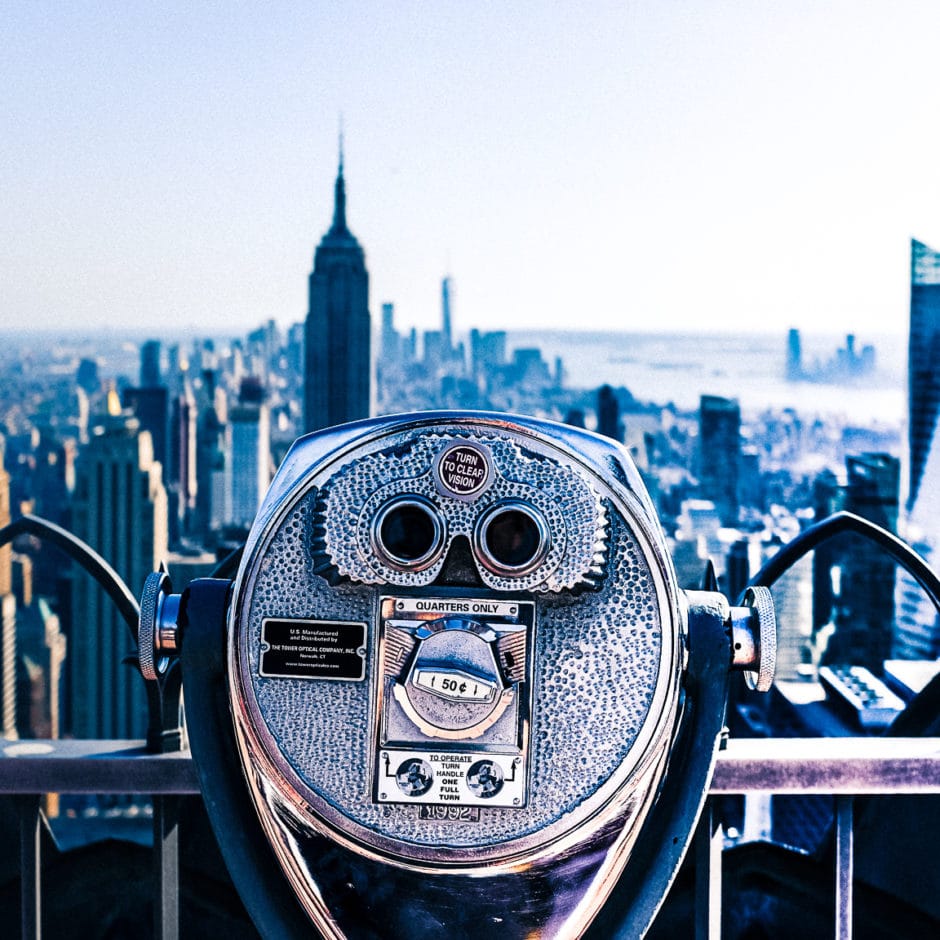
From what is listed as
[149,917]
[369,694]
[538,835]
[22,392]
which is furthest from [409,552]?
[22,392]

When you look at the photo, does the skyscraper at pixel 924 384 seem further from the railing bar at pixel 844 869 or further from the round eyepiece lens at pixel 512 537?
the round eyepiece lens at pixel 512 537

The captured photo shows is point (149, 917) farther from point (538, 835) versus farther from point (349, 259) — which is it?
point (349, 259)

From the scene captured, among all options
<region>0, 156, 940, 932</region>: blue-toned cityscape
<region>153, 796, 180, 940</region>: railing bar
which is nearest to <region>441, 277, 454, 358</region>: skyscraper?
<region>0, 156, 940, 932</region>: blue-toned cityscape

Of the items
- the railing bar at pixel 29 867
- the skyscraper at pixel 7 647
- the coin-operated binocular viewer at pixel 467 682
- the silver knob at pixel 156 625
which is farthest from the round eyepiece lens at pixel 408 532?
the skyscraper at pixel 7 647

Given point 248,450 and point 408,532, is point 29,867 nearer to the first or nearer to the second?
point 408,532

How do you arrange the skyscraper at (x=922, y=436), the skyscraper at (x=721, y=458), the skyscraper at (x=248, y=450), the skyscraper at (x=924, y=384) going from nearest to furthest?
1. the skyscraper at (x=922, y=436)
2. the skyscraper at (x=924, y=384)
3. the skyscraper at (x=721, y=458)
4. the skyscraper at (x=248, y=450)

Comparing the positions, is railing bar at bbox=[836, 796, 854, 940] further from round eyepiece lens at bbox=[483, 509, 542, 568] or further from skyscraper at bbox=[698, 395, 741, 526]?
skyscraper at bbox=[698, 395, 741, 526]
